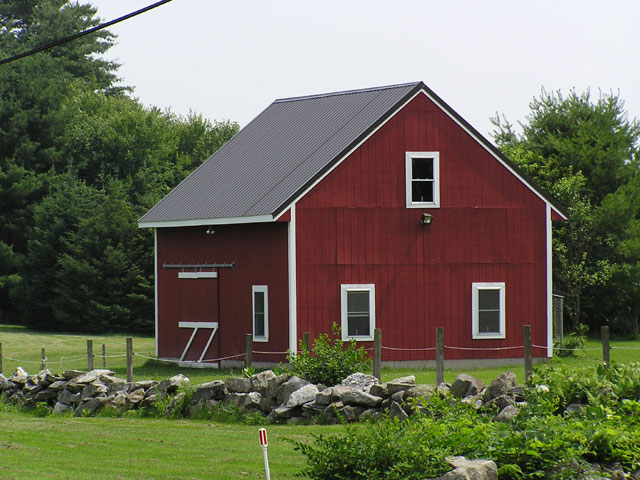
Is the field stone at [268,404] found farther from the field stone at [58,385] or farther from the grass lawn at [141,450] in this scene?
the field stone at [58,385]

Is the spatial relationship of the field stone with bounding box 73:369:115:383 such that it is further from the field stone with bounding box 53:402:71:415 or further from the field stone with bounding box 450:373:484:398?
the field stone with bounding box 450:373:484:398

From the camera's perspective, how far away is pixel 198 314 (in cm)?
3381

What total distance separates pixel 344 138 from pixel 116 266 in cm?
2575

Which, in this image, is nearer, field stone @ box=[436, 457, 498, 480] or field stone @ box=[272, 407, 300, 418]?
field stone @ box=[436, 457, 498, 480]

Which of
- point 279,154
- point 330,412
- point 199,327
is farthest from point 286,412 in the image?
point 279,154

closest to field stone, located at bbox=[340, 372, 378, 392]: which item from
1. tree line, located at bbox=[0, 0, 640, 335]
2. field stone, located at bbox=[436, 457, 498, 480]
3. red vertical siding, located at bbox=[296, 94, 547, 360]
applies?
field stone, located at bbox=[436, 457, 498, 480]

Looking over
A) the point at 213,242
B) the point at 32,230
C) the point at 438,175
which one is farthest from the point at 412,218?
the point at 32,230

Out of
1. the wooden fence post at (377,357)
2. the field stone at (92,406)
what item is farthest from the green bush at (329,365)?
the field stone at (92,406)

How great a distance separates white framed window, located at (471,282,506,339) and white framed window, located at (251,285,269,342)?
5.81 m

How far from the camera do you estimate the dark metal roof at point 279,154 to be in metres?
31.1

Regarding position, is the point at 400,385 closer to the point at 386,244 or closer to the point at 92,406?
the point at 92,406

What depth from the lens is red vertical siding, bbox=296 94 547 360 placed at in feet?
100

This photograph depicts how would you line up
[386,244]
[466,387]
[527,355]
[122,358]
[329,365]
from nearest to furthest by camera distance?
[466,387]
[329,365]
[527,355]
[386,244]
[122,358]

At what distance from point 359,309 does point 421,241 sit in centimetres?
261
